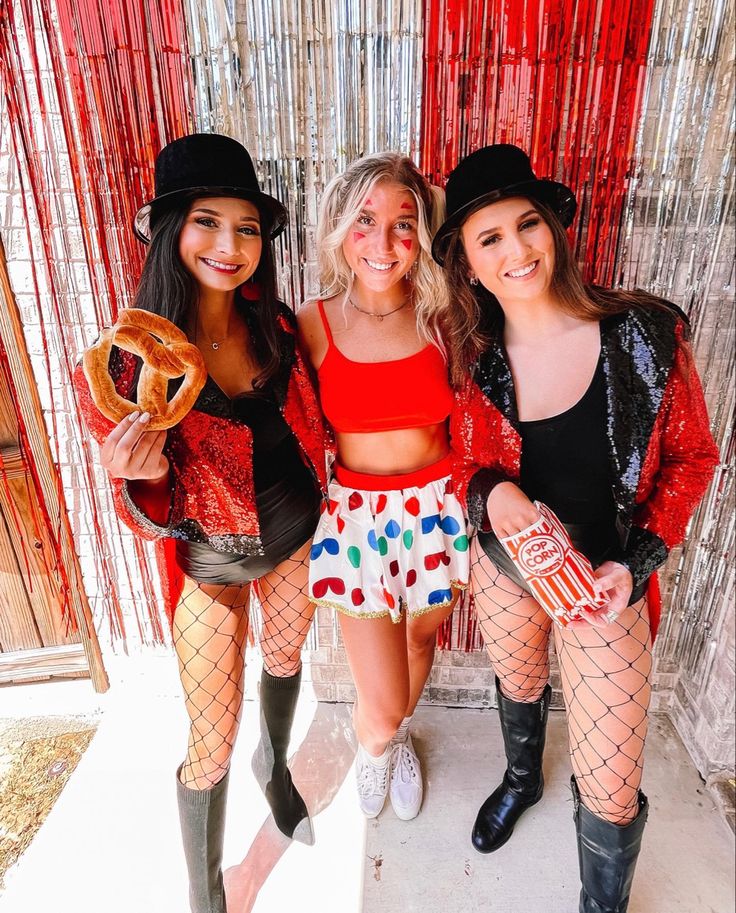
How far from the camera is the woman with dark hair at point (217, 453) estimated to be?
1334 millimetres

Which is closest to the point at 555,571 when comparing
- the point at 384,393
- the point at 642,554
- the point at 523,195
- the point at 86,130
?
the point at 642,554

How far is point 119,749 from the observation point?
2355 millimetres

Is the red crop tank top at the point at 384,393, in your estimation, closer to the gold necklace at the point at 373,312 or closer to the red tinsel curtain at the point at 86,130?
the gold necklace at the point at 373,312

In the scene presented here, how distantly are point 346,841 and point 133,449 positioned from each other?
169 cm

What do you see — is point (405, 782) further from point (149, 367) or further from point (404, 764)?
point (149, 367)

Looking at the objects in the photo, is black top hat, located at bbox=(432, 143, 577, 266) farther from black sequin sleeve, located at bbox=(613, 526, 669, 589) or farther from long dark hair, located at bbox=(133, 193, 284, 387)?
black sequin sleeve, located at bbox=(613, 526, 669, 589)

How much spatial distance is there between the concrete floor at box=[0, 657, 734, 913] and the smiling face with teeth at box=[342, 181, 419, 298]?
1.91m

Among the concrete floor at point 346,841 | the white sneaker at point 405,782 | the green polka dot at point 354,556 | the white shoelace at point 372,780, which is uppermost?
the green polka dot at point 354,556

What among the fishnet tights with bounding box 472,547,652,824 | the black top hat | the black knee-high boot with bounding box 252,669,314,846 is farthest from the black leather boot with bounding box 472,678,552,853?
the black top hat

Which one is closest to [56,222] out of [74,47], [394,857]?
[74,47]

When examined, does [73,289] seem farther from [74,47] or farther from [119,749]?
[119,749]

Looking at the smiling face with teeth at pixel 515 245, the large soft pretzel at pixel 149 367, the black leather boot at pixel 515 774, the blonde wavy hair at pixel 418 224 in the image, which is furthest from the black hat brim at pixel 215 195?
the black leather boot at pixel 515 774

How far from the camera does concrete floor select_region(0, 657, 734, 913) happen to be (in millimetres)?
1802

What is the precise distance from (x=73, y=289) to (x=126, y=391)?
994mm
